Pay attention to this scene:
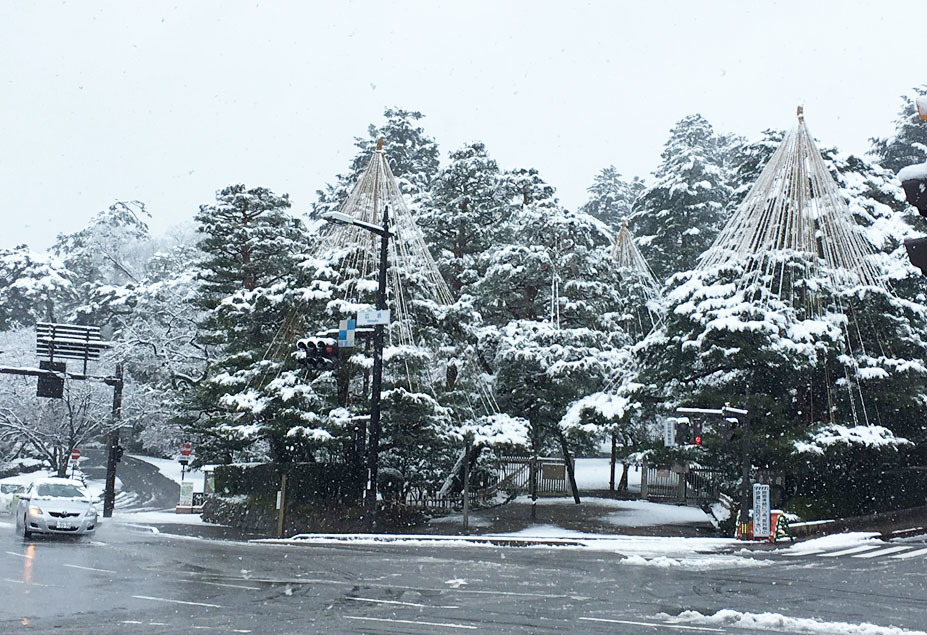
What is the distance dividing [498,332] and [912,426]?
14123mm

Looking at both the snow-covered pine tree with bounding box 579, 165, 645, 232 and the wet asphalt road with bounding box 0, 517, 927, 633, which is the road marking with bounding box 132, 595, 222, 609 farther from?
the snow-covered pine tree with bounding box 579, 165, 645, 232

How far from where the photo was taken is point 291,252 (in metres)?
37.4

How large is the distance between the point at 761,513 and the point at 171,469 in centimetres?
4724

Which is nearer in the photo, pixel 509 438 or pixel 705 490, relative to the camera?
pixel 509 438

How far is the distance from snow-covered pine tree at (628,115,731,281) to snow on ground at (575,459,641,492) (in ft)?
35.3

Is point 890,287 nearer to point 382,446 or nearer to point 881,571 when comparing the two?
point 881,571

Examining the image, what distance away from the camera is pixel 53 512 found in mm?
21688

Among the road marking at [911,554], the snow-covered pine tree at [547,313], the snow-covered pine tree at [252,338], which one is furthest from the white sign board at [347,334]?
the road marking at [911,554]

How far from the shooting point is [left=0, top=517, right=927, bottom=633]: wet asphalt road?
11430 millimetres

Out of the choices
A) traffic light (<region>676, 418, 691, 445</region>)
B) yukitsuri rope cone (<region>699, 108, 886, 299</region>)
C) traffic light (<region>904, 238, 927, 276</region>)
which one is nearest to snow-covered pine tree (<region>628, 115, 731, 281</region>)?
yukitsuri rope cone (<region>699, 108, 886, 299</region>)

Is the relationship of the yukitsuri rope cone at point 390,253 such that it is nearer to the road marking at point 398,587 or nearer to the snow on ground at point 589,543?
the snow on ground at point 589,543

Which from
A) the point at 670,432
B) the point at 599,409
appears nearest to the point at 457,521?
the point at 599,409

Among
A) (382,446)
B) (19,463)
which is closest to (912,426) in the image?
(382,446)

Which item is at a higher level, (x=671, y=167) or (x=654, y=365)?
(x=671, y=167)
